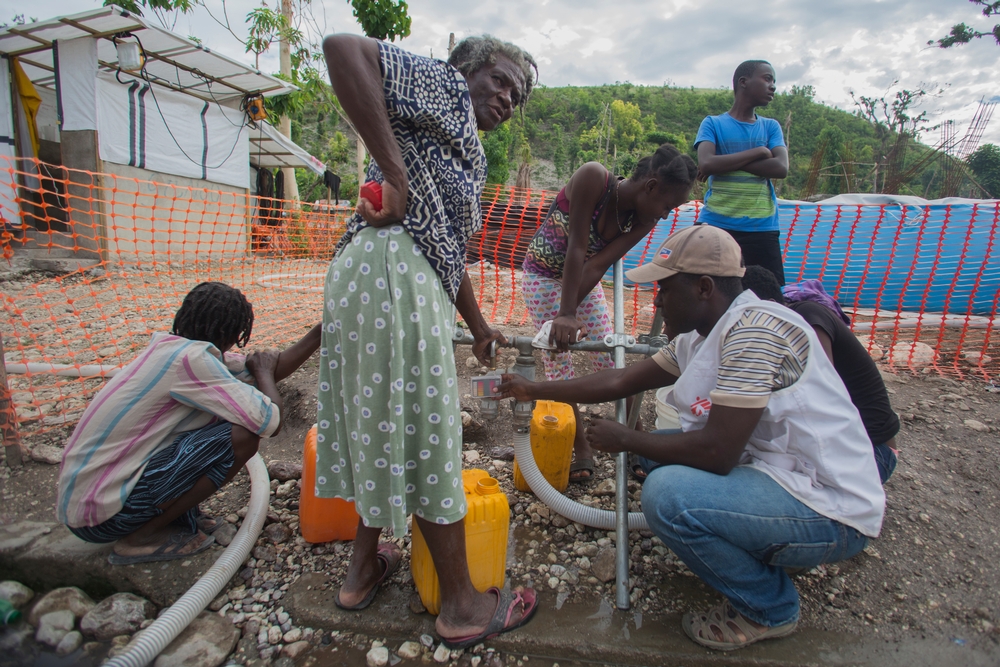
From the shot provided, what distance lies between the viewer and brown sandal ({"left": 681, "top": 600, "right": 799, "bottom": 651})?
5.46 ft

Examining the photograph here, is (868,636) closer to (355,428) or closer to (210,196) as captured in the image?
(355,428)

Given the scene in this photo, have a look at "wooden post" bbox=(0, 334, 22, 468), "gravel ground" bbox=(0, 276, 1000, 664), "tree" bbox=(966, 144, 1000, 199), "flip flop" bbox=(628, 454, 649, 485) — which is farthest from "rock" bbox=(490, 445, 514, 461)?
"tree" bbox=(966, 144, 1000, 199)

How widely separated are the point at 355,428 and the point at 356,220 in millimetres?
625

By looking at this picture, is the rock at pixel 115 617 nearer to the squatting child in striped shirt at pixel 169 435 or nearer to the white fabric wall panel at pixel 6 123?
the squatting child in striped shirt at pixel 169 435

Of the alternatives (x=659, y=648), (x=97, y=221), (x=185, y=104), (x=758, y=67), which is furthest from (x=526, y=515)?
(x=185, y=104)

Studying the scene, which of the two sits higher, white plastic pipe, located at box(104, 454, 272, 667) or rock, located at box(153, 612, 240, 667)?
white plastic pipe, located at box(104, 454, 272, 667)

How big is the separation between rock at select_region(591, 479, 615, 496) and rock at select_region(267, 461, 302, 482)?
1514 mm

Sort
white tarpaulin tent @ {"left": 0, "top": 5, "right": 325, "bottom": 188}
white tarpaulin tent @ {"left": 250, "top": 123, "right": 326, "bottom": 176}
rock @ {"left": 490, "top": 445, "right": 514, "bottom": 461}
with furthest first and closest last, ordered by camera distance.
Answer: white tarpaulin tent @ {"left": 250, "top": 123, "right": 326, "bottom": 176} < white tarpaulin tent @ {"left": 0, "top": 5, "right": 325, "bottom": 188} < rock @ {"left": 490, "top": 445, "right": 514, "bottom": 461}

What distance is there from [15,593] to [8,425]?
917 mm

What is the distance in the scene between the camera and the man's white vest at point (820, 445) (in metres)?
1.56

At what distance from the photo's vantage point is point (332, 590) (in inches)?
75.5

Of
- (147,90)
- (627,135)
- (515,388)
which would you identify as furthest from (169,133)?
(627,135)

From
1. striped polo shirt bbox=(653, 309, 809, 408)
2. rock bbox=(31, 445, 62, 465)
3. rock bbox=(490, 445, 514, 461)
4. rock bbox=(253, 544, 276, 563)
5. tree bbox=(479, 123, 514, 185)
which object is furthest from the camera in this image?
tree bbox=(479, 123, 514, 185)

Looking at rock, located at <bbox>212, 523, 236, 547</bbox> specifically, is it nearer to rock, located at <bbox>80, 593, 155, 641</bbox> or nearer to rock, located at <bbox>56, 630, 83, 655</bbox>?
rock, located at <bbox>80, 593, 155, 641</bbox>
